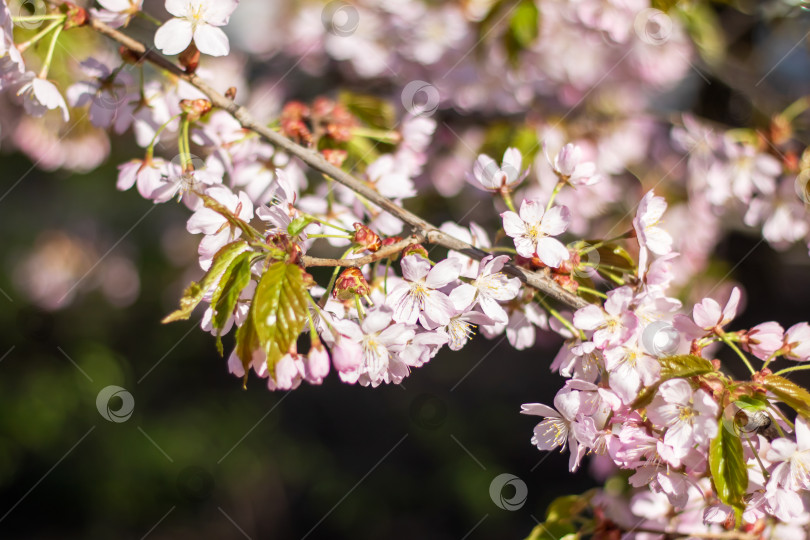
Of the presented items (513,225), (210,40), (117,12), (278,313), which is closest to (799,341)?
(513,225)

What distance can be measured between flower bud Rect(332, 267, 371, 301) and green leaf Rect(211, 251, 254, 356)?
0.45ft

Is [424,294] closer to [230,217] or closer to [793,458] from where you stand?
[230,217]

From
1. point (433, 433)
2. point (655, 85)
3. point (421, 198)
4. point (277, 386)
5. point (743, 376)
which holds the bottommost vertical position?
point (433, 433)

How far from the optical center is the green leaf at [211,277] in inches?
32.1

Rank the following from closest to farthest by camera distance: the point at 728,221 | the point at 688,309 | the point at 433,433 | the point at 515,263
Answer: the point at 515,263, the point at 688,309, the point at 728,221, the point at 433,433

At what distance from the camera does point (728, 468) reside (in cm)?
81

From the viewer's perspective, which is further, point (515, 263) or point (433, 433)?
point (433, 433)

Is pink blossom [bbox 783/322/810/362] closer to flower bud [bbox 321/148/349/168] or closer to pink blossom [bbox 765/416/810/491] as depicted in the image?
pink blossom [bbox 765/416/810/491]

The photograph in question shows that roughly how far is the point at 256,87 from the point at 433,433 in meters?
2.09

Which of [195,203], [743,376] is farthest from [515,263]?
[743,376]

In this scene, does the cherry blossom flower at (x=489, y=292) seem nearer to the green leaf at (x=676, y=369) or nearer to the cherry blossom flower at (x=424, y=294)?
the cherry blossom flower at (x=424, y=294)

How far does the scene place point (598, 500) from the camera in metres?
1.38

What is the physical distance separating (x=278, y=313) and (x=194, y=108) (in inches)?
23.3

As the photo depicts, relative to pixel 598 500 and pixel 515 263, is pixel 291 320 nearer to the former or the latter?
pixel 515 263
